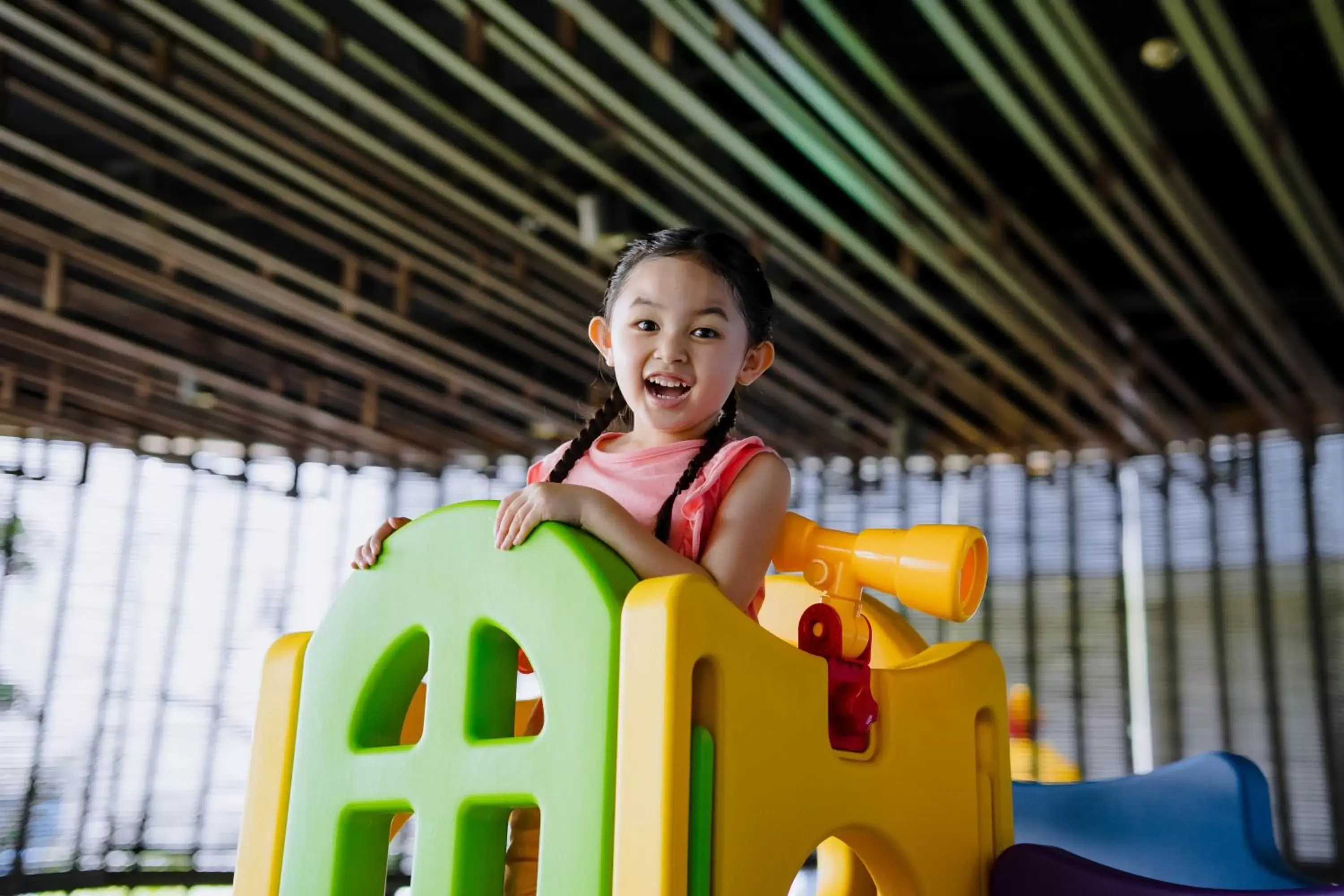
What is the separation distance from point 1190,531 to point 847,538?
6.50m

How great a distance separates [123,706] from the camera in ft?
23.7

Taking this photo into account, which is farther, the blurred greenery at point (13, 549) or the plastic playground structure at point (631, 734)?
the blurred greenery at point (13, 549)

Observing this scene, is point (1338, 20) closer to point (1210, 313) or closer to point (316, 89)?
point (1210, 313)

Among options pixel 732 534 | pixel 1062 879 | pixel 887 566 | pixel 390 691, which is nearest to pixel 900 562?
pixel 887 566

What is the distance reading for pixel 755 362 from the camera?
57.2 inches

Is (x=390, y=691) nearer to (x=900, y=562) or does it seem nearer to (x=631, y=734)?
(x=631, y=734)

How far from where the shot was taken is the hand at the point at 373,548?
1.27 metres

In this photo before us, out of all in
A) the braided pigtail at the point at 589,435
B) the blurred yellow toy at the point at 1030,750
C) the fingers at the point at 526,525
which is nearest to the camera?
the fingers at the point at 526,525

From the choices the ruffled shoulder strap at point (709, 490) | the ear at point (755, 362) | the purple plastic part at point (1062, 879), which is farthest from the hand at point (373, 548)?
the purple plastic part at point (1062, 879)

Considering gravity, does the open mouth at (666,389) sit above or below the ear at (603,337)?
below

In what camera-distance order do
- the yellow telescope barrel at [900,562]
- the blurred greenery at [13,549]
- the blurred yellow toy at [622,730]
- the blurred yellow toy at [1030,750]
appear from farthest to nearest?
the blurred greenery at [13,549]
the blurred yellow toy at [1030,750]
the yellow telescope barrel at [900,562]
the blurred yellow toy at [622,730]

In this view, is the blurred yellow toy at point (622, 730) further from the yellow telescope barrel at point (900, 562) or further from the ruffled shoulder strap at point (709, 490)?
the ruffled shoulder strap at point (709, 490)

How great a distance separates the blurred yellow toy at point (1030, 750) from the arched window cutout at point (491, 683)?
196 inches

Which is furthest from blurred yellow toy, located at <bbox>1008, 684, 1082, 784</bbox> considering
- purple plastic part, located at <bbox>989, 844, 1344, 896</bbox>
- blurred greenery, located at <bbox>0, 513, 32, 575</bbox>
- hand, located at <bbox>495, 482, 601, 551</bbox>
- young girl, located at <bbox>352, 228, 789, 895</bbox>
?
blurred greenery, located at <bbox>0, 513, 32, 575</bbox>
